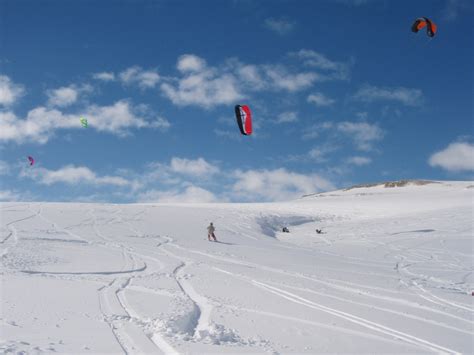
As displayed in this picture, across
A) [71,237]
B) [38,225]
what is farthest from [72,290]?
[38,225]

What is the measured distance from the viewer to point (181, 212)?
32.5 m

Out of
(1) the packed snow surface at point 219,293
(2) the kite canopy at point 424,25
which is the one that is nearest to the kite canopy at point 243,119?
(1) the packed snow surface at point 219,293

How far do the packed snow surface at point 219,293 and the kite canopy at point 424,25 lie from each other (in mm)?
10422

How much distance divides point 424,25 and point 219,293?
1826 centimetres

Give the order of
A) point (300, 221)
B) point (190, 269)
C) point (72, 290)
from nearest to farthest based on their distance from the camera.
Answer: point (72, 290) < point (190, 269) < point (300, 221)

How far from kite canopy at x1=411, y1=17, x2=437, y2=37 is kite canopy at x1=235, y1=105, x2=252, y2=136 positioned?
889cm

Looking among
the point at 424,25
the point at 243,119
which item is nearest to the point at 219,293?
the point at 243,119

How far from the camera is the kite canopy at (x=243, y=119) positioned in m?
20.4

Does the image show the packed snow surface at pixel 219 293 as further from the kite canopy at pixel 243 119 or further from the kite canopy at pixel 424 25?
the kite canopy at pixel 424 25

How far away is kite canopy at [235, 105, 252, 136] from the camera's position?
2038cm

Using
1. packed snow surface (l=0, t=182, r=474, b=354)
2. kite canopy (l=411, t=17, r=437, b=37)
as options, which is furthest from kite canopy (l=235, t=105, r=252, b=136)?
kite canopy (l=411, t=17, r=437, b=37)

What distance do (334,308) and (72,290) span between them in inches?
201

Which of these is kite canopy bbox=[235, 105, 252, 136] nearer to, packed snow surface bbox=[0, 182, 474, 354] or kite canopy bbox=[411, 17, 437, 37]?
packed snow surface bbox=[0, 182, 474, 354]

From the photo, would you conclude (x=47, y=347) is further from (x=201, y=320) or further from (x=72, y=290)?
(x=72, y=290)
